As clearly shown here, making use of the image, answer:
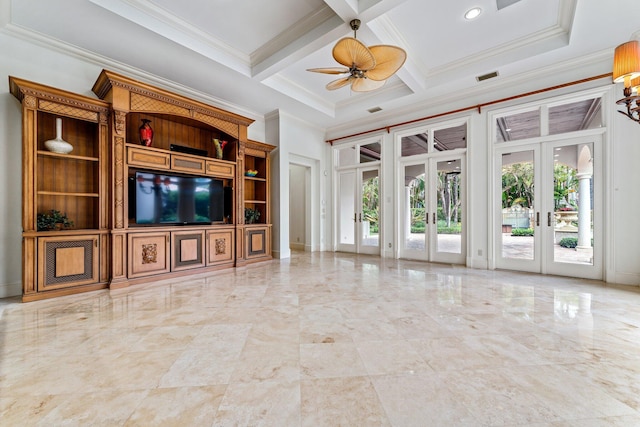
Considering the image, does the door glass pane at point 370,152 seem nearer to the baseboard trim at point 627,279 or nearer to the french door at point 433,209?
the french door at point 433,209

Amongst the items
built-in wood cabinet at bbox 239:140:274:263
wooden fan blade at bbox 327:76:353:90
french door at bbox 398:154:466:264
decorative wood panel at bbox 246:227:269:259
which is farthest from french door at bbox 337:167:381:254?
wooden fan blade at bbox 327:76:353:90

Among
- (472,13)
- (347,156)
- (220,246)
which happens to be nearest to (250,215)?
(220,246)

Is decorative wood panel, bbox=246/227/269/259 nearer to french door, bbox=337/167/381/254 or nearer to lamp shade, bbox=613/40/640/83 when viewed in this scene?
french door, bbox=337/167/381/254

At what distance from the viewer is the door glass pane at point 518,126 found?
4762 mm

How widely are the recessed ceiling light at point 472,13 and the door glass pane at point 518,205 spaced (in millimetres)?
2513

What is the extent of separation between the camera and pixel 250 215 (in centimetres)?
571

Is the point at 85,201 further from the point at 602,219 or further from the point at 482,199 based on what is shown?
the point at 602,219

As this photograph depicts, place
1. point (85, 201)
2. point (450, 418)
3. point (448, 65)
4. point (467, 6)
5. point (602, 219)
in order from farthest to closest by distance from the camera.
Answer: point (448, 65)
point (602, 219)
point (85, 201)
point (467, 6)
point (450, 418)

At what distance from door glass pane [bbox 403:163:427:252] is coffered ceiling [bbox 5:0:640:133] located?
173 centimetres

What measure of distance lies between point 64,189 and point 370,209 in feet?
19.0

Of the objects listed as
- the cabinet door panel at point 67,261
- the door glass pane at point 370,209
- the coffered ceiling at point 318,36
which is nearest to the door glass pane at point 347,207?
the door glass pane at point 370,209

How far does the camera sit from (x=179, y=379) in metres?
1.67

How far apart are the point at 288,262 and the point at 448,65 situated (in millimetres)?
4828

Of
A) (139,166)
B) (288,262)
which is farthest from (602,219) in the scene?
(139,166)
